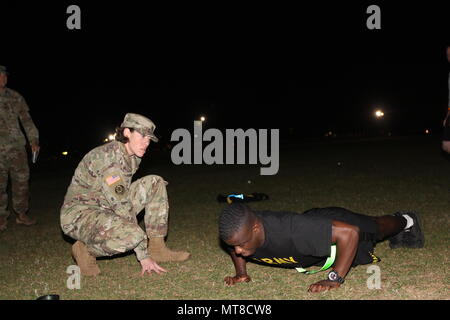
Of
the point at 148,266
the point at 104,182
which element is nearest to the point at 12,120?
the point at 104,182

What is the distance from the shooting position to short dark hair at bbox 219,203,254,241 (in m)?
3.89

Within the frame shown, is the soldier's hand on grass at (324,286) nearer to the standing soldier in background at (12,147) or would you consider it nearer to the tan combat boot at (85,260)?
the tan combat boot at (85,260)

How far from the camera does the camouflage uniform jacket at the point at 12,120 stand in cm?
Answer: 805

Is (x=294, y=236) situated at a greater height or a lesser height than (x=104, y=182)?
lesser

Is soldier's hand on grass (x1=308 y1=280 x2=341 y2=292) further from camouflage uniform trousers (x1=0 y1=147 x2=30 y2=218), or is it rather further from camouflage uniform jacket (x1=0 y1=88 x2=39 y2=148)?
camouflage uniform jacket (x1=0 y1=88 x2=39 y2=148)

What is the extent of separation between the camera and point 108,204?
545cm

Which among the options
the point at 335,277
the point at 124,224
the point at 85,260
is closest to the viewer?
the point at 335,277

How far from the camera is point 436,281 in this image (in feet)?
14.8

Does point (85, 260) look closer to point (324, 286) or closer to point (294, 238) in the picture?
point (294, 238)

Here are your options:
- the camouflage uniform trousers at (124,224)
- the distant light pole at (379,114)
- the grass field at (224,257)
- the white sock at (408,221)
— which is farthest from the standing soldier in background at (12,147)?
the distant light pole at (379,114)

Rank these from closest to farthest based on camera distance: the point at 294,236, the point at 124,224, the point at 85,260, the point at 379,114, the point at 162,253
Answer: the point at 294,236, the point at 124,224, the point at 85,260, the point at 162,253, the point at 379,114

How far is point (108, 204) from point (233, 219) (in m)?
2.07

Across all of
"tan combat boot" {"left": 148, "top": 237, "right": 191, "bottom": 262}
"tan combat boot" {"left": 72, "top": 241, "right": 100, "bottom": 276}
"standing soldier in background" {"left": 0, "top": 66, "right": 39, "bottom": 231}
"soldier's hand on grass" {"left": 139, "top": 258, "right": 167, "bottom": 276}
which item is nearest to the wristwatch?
"soldier's hand on grass" {"left": 139, "top": 258, "right": 167, "bottom": 276}

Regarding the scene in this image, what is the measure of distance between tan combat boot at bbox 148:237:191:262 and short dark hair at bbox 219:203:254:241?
6.45 ft
